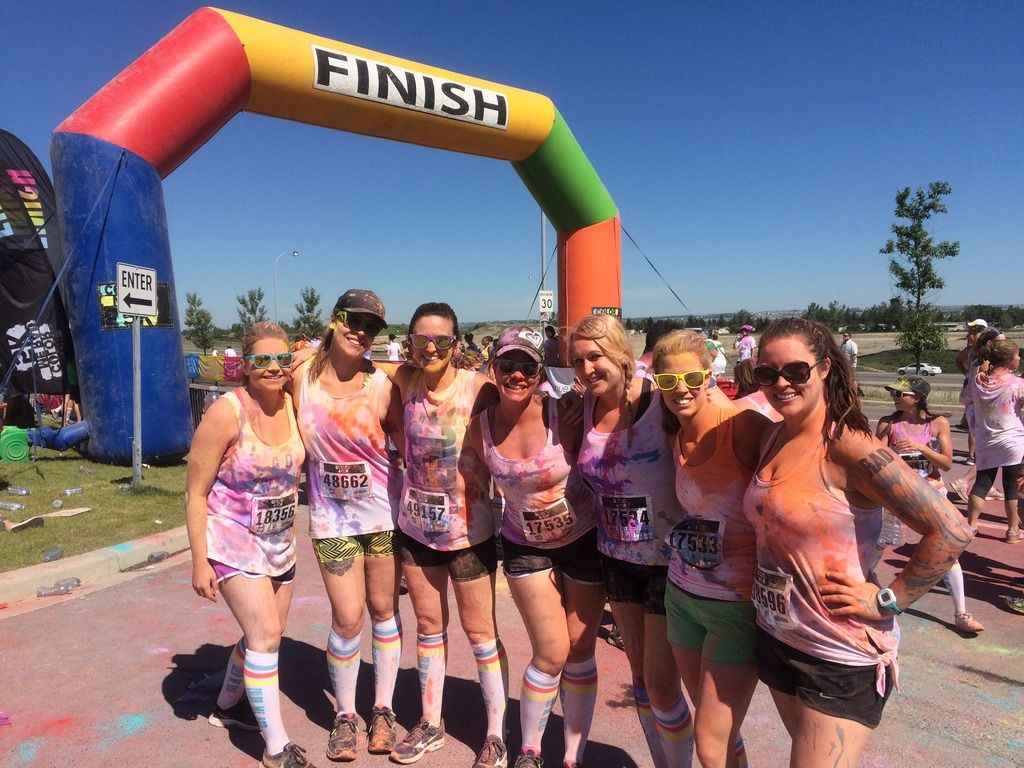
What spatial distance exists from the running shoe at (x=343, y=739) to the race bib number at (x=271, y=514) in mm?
935

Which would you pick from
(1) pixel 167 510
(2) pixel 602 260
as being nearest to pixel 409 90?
(2) pixel 602 260

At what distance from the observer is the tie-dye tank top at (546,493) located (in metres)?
2.42

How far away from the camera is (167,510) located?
6301 mm

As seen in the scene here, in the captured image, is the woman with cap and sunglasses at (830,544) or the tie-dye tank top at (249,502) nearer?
the woman with cap and sunglasses at (830,544)

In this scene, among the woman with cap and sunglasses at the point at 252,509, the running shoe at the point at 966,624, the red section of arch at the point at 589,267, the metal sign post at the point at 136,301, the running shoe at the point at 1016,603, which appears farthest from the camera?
the red section of arch at the point at 589,267

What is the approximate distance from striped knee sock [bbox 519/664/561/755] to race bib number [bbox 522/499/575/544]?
1.86ft

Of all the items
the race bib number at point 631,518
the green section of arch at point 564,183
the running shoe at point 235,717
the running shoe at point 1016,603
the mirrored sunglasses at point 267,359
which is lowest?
the running shoe at point 1016,603

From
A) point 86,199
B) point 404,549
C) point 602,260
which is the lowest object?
point 404,549

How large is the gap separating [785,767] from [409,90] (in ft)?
22.8

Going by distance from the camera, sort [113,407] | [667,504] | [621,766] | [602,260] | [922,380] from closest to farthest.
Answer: [667,504]
[621,766]
[922,380]
[113,407]
[602,260]

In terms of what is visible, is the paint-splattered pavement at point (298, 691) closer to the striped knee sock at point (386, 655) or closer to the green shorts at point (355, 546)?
the striped knee sock at point (386, 655)

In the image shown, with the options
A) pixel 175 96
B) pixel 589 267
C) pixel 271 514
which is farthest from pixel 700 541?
pixel 589 267

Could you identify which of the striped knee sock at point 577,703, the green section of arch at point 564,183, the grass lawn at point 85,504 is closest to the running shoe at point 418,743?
the striped knee sock at point 577,703

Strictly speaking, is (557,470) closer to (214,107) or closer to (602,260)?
(214,107)
